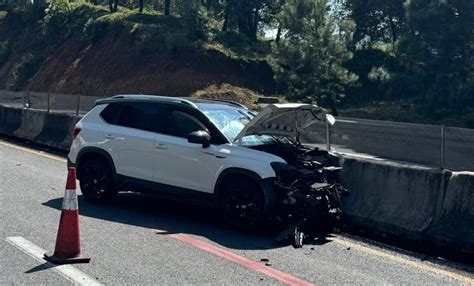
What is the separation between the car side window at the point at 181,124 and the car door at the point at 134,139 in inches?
7.7

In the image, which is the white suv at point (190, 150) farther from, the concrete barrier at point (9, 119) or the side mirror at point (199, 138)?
the concrete barrier at point (9, 119)

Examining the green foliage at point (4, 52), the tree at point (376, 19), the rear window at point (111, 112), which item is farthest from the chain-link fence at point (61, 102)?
the green foliage at point (4, 52)

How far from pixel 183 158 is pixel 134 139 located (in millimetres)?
1024

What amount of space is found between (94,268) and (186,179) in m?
2.58

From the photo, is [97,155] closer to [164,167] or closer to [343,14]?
[164,167]

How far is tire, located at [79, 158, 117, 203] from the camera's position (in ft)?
31.3

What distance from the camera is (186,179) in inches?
336

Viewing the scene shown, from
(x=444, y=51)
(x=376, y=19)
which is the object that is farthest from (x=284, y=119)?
(x=376, y=19)

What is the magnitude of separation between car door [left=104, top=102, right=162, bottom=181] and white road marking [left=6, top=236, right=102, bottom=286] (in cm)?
226

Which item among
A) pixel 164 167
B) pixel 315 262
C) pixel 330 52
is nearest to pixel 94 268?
pixel 315 262

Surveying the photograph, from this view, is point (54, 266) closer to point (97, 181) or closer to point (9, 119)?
point (97, 181)

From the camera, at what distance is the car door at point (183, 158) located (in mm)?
8312

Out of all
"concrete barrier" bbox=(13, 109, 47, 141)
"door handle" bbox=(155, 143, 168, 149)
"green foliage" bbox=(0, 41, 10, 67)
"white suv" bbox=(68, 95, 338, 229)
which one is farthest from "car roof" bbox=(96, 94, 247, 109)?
"green foliage" bbox=(0, 41, 10, 67)

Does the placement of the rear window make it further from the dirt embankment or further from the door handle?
the dirt embankment
